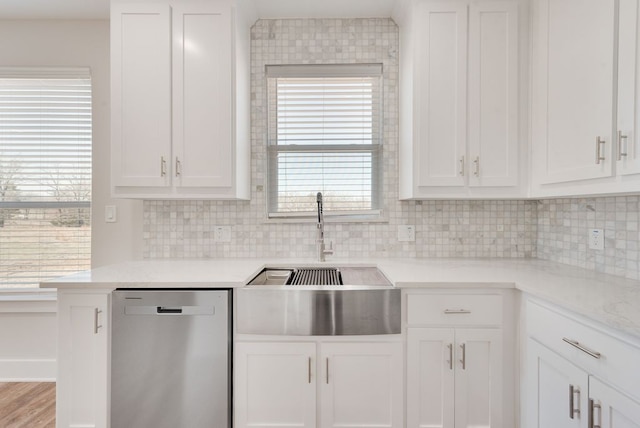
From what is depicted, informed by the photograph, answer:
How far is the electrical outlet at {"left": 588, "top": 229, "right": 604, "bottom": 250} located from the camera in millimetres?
1688

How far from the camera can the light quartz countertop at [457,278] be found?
3.73 ft

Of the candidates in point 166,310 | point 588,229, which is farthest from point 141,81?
point 588,229

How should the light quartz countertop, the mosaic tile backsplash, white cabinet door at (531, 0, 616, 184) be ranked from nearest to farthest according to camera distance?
1. the light quartz countertop
2. white cabinet door at (531, 0, 616, 184)
3. the mosaic tile backsplash

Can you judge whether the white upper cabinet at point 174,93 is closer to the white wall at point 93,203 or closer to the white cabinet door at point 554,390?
the white wall at point 93,203

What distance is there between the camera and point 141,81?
73.8 inches

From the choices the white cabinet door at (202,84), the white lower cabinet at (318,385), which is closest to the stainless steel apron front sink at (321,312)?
the white lower cabinet at (318,385)

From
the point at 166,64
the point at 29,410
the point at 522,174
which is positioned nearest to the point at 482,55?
the point at 522,174

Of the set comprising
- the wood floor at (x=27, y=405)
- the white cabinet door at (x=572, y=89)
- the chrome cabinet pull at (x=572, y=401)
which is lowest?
the wood floor at (x=27, y=405)

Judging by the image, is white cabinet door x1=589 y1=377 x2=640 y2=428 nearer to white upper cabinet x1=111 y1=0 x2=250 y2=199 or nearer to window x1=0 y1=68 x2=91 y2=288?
white upper cabinet x1=111 y1=0 x2=250 y2=199

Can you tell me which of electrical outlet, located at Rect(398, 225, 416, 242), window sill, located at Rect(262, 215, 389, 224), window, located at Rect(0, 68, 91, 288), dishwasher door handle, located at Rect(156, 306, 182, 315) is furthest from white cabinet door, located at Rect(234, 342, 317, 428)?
window, located at Rect(0, 68, 91, 288)

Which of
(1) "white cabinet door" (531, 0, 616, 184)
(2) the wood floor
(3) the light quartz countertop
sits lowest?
(2) the wood floor

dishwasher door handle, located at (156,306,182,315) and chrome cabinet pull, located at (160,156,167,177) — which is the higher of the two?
chrome cabinet pull, located at (160,156,167,177)

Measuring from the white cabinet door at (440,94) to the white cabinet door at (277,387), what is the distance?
1.16 metres

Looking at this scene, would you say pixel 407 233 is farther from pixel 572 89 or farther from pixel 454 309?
pixel 572 89
